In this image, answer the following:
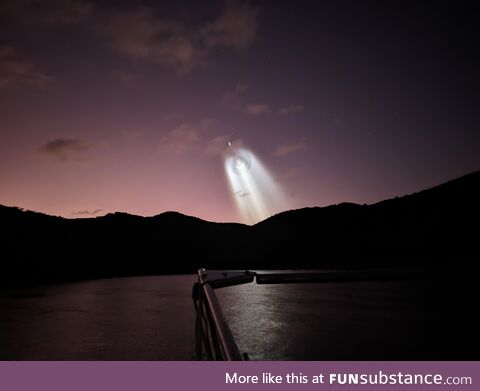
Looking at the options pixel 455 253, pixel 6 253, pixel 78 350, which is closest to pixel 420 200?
pixel 455 253

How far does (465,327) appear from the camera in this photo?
77.2 feet

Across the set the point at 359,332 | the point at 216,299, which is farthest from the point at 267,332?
the point at 216,299

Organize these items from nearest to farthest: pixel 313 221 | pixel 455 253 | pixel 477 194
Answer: pixel 455 253 → pixel 477 194 → pixel 313 221

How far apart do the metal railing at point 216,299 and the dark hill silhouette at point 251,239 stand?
84305 mm

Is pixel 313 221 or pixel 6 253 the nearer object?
pixel 6 253

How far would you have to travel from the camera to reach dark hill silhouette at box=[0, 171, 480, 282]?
10281cm

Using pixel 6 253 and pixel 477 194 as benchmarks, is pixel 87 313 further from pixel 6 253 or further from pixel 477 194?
pixel 477 194

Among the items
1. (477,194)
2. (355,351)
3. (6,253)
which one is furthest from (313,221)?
(355,351)

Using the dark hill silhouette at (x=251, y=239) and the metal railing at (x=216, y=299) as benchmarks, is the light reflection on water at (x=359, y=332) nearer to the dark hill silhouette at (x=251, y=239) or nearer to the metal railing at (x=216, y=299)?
the metal railing at (x=216, y=299)

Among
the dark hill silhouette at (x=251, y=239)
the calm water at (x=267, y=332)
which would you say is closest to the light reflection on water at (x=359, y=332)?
the calm water at (x=267, y=332)

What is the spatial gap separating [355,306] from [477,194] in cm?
10189
